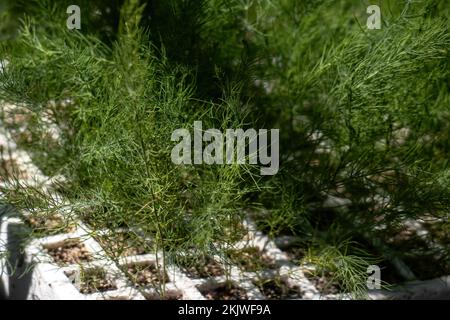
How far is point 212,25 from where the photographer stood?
6.38 feet

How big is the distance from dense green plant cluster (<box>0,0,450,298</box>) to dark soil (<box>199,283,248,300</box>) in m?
0.14

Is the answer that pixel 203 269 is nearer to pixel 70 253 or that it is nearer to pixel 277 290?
pixel 277 290

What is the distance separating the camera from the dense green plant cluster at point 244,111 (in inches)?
61.5

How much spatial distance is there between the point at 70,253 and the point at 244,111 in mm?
526

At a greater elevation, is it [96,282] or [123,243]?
[123,243]

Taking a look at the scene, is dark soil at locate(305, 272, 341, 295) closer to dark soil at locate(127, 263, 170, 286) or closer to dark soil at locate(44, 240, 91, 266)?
dark soil at locate(127, 263, 170, 286)

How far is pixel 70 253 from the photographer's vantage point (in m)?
1.91

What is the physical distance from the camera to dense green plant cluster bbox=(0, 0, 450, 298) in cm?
156

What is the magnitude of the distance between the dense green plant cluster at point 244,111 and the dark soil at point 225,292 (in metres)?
0.14

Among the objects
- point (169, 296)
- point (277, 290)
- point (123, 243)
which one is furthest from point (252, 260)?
point (123, 243)

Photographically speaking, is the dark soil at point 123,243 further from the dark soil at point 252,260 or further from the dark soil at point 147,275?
the dark soil at point 252,260

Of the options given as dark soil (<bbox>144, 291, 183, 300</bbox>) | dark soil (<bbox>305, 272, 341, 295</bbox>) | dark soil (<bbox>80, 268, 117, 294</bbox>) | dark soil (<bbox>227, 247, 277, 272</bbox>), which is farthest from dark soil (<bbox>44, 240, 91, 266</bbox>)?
dark soil (<bbox>305, 272, 341, 295</bbox>)

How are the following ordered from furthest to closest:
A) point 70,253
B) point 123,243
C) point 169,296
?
point 70,253 → point 169,296 → point 123,243
